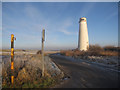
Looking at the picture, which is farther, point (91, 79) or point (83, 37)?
point (83, 37)

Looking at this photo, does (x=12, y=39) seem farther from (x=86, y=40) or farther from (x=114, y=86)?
(x=86, y=40)

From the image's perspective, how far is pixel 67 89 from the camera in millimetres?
3281

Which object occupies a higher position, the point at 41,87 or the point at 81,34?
the point at 81,34

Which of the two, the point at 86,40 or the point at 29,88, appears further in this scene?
the point at 86,40

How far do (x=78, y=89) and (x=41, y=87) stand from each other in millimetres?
1666

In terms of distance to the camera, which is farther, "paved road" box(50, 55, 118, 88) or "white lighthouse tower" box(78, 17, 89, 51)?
"white lighthouse tower" box(78, 17, 89, 51)

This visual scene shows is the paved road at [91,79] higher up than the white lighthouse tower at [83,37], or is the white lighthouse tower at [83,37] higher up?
the white lighthouse tower at [83,37]

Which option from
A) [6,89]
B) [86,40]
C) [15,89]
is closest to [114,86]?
[15,89]

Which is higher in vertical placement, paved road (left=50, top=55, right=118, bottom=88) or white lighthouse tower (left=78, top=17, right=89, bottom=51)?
white lighthouse tower (left=78, top=17, right=89, bottom=51)

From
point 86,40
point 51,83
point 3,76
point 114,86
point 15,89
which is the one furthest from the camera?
point 86,40

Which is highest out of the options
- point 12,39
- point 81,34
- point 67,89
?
point 81,34

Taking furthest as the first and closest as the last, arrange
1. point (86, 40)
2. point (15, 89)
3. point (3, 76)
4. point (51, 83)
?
point (86, 40) → point (3, 76) → point (51, 83) → point (15, 89)

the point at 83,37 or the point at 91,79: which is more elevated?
the point at 83,37

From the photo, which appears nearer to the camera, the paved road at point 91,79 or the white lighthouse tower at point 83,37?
the paved road at point 91,79
